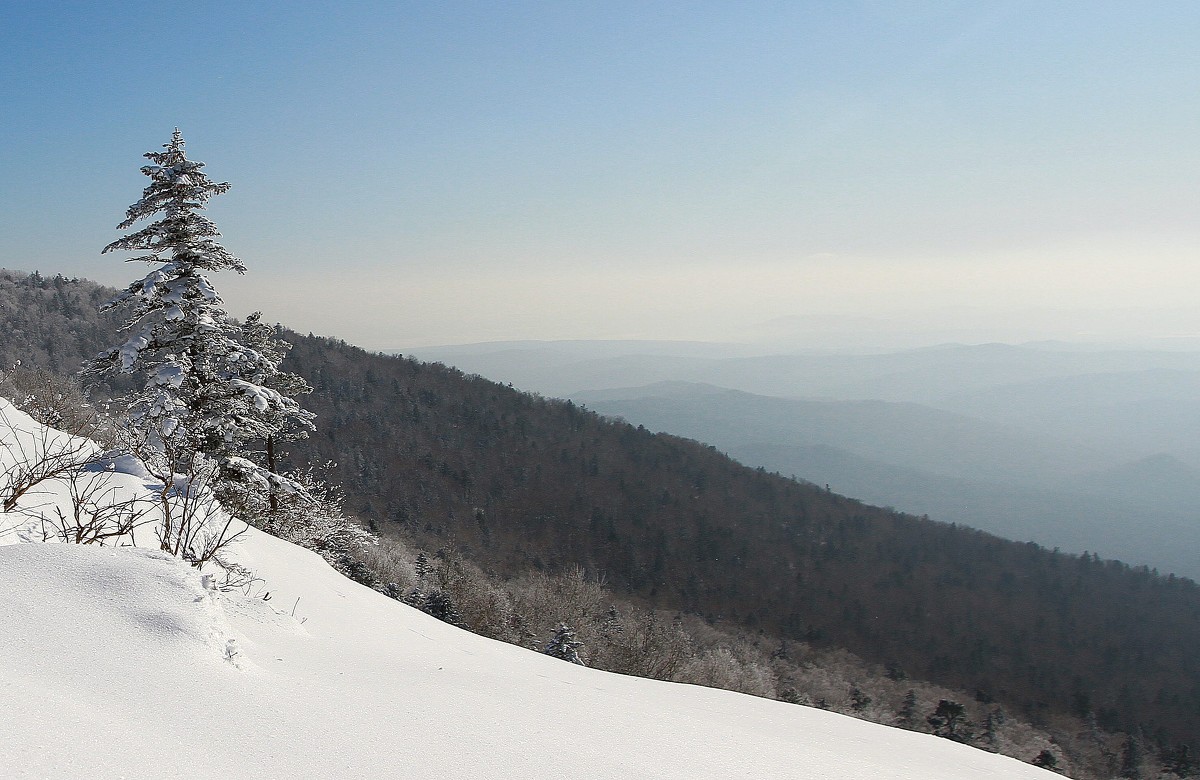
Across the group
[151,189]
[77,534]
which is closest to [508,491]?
[151,189]

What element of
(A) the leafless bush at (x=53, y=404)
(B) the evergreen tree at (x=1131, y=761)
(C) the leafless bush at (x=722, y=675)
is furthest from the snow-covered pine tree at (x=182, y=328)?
(B) the evergreen tree at (x=1131, y=761)

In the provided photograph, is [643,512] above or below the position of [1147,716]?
above

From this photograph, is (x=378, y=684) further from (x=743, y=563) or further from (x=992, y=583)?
(x=992, y=583)

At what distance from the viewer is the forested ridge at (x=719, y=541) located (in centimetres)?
8744

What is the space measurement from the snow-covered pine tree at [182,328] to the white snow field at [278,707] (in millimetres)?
8387

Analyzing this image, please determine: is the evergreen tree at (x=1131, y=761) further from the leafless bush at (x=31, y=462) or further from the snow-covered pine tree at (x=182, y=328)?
the leafless bush at (x=31, y=462)

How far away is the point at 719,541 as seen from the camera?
105 meters

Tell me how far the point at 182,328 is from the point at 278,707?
13.2 m

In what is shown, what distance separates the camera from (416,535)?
7988cm

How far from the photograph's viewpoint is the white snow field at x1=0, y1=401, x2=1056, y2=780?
2.75 meters

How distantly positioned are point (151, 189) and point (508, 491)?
317ft

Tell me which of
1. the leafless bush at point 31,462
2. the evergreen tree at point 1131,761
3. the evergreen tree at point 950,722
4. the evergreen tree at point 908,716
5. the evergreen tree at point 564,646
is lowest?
the evergreen tree at point 1131,761

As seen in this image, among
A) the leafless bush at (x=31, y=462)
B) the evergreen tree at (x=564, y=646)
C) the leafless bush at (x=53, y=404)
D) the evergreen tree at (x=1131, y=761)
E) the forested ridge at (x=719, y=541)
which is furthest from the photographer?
the forested ridge at (x=719, y=541)

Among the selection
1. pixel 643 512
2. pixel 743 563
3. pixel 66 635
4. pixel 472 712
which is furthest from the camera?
pixel 643 512
